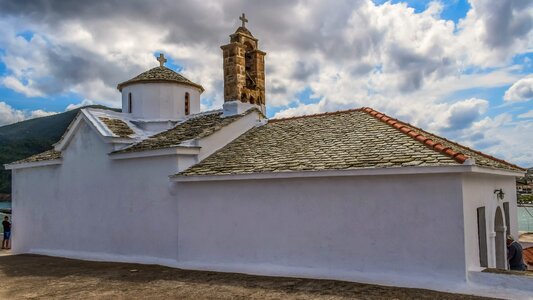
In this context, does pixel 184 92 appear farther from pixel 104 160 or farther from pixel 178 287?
pixel 178 287

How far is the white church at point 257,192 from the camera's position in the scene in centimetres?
882

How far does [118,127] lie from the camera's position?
49.4 ft

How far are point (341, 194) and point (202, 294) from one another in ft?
11.4

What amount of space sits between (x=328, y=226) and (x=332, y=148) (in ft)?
6.61

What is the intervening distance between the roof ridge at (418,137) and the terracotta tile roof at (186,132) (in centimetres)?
423

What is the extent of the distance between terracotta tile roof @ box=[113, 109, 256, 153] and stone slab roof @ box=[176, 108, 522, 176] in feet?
2.34

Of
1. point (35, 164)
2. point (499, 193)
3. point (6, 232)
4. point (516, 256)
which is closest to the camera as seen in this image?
point (516, 256)

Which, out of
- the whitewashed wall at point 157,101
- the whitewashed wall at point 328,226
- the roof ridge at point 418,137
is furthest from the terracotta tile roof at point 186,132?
the roof ridge at point 418,137

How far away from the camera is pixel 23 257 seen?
15883 mm

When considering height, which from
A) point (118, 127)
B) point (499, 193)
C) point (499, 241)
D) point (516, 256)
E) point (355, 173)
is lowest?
point (516, 256)

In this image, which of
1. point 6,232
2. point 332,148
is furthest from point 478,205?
point 6,232

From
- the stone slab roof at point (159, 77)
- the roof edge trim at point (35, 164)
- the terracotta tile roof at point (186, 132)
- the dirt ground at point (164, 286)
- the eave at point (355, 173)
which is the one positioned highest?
the stone slab roof at point (159, 77)

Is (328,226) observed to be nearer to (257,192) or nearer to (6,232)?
(257,192)

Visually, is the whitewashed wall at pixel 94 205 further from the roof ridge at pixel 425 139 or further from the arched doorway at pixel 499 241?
the arched doorway at pixel 499 241
